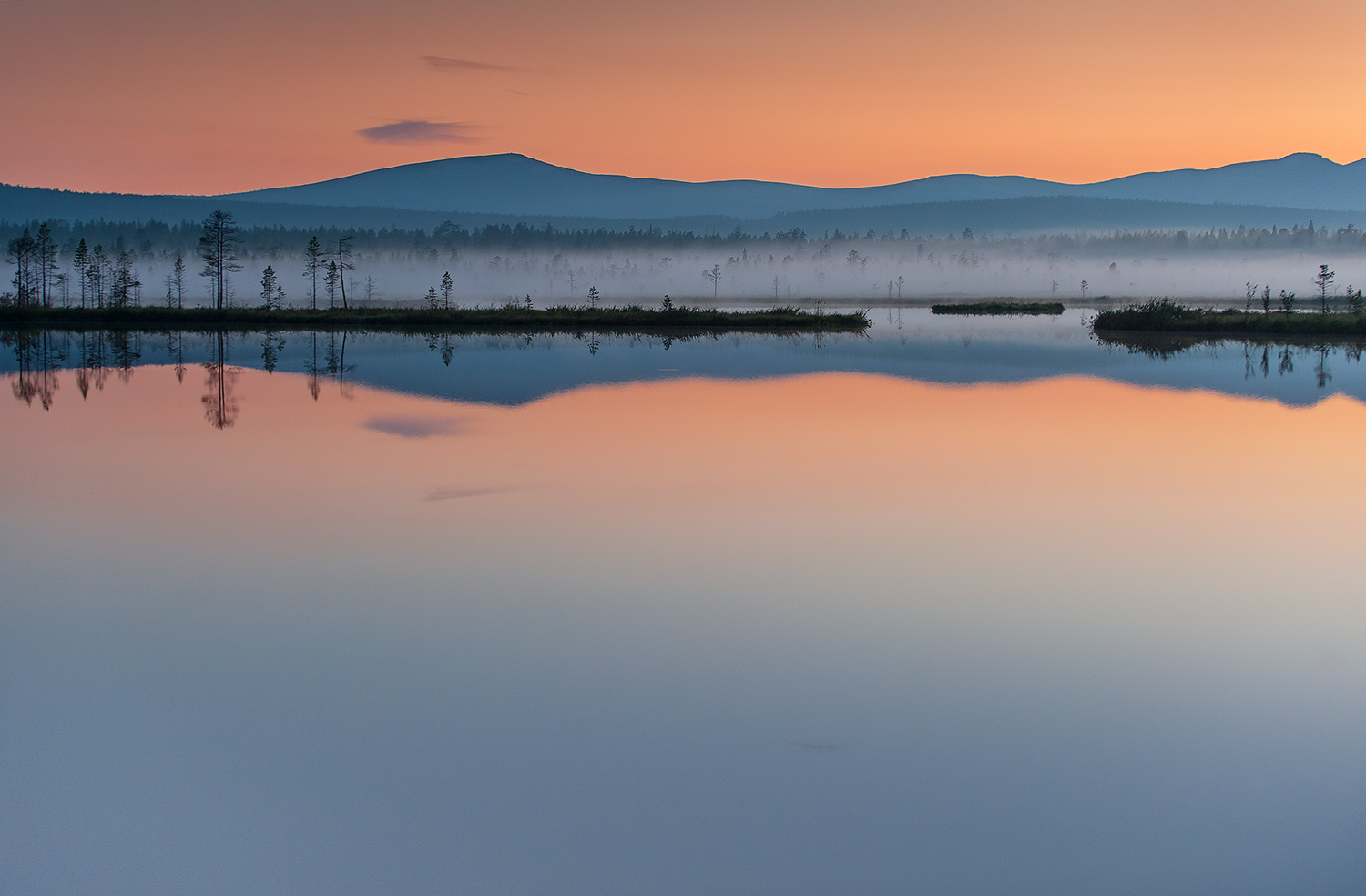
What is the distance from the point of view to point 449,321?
51.8m

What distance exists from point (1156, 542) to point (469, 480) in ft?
21.6

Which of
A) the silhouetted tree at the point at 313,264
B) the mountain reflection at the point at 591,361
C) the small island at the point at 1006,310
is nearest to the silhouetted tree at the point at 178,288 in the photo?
the silhouetted tree at the point at 313,264

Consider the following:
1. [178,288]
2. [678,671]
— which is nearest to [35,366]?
[678,671]

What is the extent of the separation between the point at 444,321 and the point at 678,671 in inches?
1878

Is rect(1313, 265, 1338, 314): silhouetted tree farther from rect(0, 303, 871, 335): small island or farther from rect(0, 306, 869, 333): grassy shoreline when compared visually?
rect(0, 306, 869, 333): grassy shoreline

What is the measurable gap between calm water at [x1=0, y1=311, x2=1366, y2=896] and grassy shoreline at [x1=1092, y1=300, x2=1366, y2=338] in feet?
122

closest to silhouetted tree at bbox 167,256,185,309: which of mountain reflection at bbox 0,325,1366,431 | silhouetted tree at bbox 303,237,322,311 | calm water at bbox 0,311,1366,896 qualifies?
silhouetted tree at bbox 303,237,322,311

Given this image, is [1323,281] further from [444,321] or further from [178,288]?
[178,288]

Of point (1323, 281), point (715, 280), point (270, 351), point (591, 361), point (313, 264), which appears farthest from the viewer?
point (715, 280)

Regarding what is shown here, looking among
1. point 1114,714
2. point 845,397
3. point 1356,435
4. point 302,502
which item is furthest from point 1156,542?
point 845,397

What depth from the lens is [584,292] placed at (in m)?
148

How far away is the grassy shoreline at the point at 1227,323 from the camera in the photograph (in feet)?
149

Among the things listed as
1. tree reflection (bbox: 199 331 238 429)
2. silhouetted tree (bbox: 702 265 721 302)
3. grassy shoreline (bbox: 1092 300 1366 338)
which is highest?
silhouetted tree (bbox: 702 265 721 302)

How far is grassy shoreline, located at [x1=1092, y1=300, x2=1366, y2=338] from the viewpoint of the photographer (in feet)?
149
